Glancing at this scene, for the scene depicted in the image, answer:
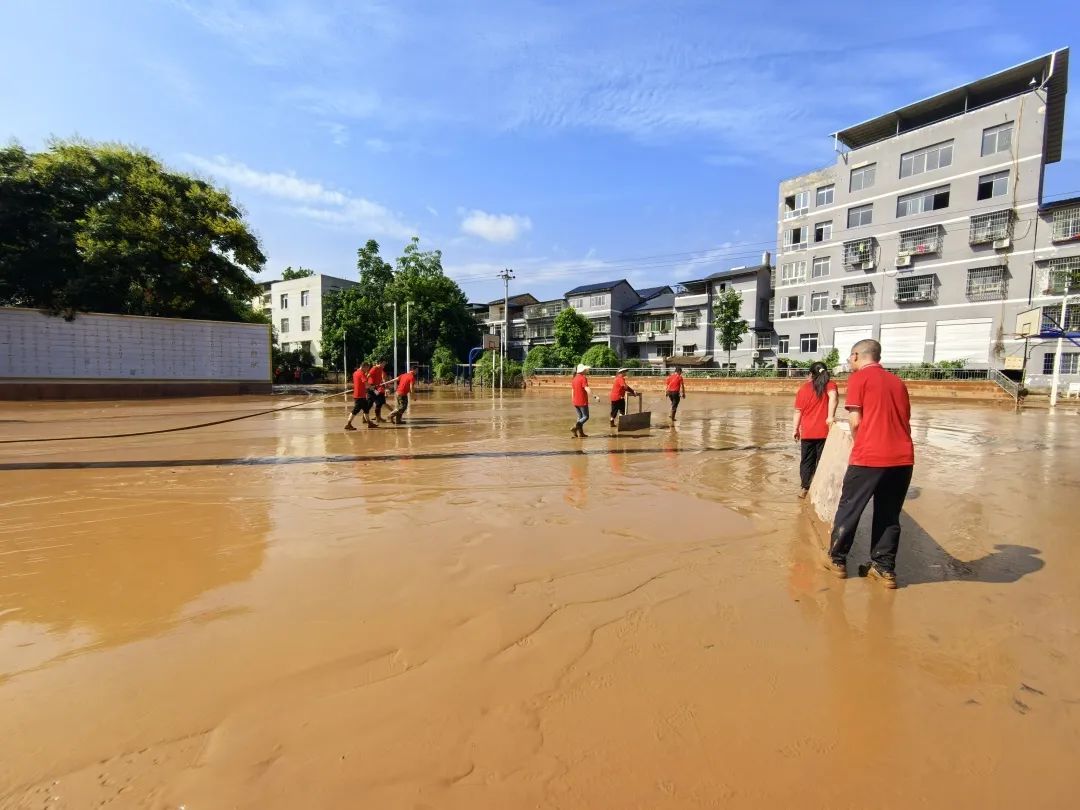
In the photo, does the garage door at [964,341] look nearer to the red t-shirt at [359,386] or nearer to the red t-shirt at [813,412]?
the red t-shirt at [813,412]

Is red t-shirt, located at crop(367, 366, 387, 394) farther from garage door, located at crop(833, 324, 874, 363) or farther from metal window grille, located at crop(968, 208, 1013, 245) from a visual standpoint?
metal window grille, located at crop(968, 208, 1013, 245)

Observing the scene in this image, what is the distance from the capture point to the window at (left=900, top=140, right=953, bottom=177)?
33031 millimetres

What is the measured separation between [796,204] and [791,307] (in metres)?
8.22

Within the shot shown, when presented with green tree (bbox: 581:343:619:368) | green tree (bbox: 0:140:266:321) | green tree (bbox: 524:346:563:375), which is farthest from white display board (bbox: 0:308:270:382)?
green tree (bbox: 581:343:619:368)

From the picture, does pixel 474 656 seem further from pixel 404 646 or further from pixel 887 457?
pixel 887 457

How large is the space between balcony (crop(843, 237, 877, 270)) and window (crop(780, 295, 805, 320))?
4231mm

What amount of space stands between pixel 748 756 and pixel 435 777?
1.30 meters

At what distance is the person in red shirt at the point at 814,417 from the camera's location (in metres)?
6.50

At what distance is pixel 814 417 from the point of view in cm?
664

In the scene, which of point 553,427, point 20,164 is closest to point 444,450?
point 553,427

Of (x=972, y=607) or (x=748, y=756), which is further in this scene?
(x=972, y=607)

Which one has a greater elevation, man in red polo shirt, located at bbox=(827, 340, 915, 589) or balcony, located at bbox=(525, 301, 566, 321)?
balcony, located at bbox=(525, 301, 566, 321)

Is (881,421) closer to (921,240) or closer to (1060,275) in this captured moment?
(1060,275)

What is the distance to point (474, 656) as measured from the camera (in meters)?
2.96
